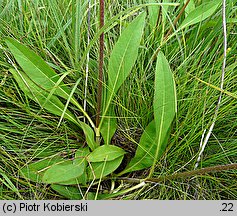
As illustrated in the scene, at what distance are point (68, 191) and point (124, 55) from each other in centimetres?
34

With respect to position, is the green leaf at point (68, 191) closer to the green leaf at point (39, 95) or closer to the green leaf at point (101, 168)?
the green leaf at point (101, 168)

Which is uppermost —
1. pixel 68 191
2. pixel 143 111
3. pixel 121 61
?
pixel 121 61

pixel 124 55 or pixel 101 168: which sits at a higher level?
Answer: pixel 124 55

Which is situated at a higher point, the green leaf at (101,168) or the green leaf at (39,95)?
the green leaf at (39,95)

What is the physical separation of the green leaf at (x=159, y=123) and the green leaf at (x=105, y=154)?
0.17 ft

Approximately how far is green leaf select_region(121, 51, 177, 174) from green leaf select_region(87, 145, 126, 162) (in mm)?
51

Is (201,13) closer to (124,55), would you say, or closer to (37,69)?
(124,55)

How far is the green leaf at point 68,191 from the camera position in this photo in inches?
36.9

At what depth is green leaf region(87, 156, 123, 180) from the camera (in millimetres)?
944

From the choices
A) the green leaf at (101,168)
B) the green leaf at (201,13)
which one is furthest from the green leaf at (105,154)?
the green leaf at (201,13)

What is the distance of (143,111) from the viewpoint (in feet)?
3.26

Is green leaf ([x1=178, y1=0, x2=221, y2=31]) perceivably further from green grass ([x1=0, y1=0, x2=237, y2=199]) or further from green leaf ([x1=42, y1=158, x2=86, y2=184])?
green leaf ([x1=42, y1=158, x2=86, y2=184])

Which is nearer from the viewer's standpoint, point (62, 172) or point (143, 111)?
point (62, 172)

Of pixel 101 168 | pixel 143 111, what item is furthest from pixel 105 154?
pixel 143 111
